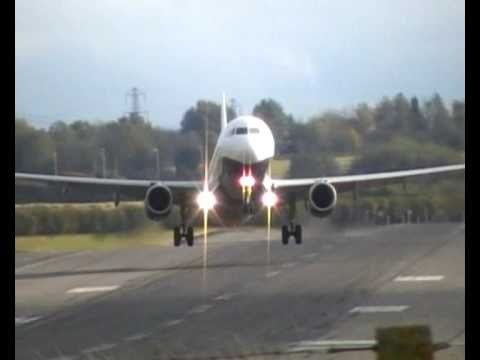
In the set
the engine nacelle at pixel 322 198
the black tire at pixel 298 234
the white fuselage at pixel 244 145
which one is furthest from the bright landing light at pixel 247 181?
the black tire at pixel 298 234

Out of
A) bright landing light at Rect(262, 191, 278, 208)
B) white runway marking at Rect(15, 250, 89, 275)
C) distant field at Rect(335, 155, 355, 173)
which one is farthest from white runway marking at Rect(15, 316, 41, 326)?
distant field at Rect(335, 155, 355, 173)

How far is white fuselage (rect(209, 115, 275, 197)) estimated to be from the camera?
1369 inches

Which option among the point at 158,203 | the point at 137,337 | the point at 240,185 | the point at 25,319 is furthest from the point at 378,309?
the point at 158,203

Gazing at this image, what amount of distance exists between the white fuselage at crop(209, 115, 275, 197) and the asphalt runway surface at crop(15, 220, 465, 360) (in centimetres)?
267

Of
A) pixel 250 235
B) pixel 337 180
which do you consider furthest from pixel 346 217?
pixel 250 235

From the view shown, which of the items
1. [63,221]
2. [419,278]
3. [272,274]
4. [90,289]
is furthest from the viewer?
[272,274]

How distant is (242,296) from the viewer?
98.4 ft

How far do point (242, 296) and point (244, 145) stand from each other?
6255 mm

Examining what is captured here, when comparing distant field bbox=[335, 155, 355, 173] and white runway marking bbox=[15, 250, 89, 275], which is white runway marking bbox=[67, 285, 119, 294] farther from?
distant field bbox=[335, 155, 355, 173]

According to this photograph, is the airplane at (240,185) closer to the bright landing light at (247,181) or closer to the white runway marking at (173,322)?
the bright landing light at (247,181)

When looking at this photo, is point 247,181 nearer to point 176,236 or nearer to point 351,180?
point 176,236

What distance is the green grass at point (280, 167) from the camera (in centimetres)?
3747

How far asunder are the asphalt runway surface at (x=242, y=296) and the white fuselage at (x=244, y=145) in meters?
2.67
